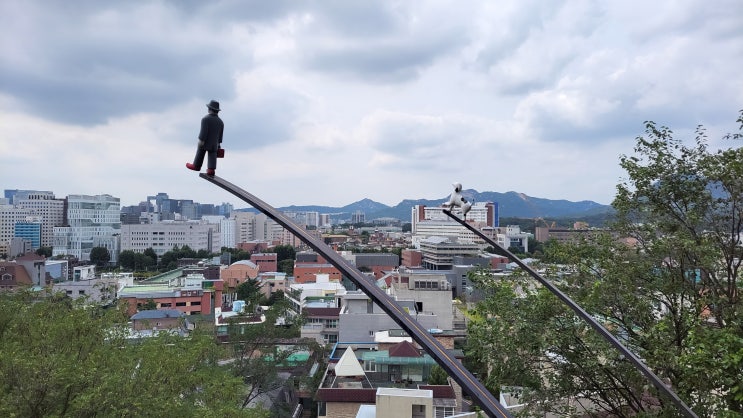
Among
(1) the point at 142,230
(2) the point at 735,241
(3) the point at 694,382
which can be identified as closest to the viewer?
(3) the point at 694,382

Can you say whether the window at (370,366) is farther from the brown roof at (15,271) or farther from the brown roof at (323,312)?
the brown roof at (15,271)

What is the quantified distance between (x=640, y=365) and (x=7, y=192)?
655ft

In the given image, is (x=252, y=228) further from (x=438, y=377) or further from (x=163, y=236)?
(x=438, y=377)

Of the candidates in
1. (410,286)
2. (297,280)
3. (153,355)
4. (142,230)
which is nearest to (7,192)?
(142,230)

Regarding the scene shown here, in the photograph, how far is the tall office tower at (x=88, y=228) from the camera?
67.1m

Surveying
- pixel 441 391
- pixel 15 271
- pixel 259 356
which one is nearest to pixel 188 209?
pixel 15 271

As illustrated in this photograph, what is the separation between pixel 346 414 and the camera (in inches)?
495

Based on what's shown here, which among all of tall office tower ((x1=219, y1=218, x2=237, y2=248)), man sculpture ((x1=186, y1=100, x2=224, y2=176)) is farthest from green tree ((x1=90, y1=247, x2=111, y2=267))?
man sculpture ((x1=186, y1=100, x2=224, y2=176))

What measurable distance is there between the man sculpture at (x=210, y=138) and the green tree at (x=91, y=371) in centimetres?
336

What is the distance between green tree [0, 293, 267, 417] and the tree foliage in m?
4.01

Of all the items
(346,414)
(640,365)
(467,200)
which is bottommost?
(346,414)

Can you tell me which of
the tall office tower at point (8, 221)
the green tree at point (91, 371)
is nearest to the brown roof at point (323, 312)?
the green tree at point (91, 371)

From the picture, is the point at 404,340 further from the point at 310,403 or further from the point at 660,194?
the point at 660,194

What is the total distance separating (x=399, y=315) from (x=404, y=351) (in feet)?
47.2
